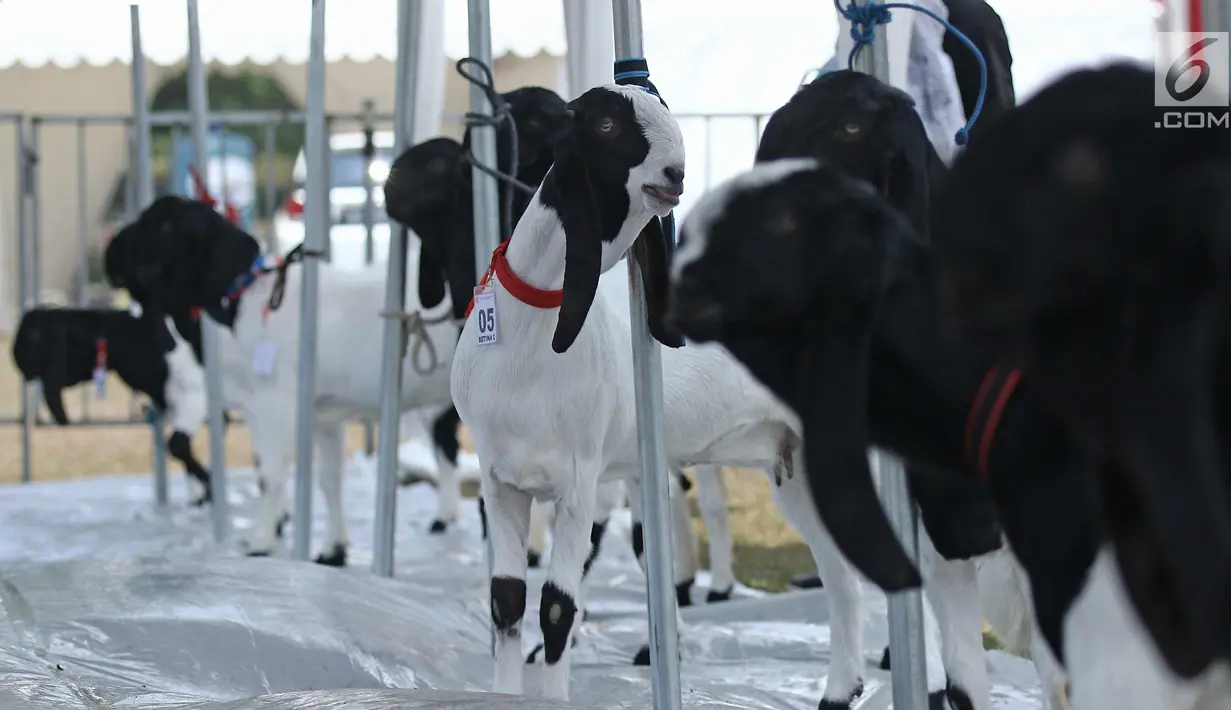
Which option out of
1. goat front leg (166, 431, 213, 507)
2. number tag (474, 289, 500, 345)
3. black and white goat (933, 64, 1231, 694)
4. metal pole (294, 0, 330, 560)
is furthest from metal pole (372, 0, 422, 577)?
black and white goat (933, 64, 1231, 694)

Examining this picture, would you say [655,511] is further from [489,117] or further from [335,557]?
[335,557]

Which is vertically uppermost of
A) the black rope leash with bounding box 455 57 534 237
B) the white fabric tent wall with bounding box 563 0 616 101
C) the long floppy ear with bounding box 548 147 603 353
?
the white fabric tent wall with bounding box 563 0 616 101

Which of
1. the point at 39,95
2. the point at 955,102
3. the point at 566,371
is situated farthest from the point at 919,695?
the point at 39,95

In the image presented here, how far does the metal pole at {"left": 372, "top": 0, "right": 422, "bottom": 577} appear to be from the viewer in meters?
3.98

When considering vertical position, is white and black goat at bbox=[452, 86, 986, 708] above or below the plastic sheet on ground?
above

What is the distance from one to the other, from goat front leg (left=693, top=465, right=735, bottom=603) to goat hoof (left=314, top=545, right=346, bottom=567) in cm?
143

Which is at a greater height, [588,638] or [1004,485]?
[1004,485]

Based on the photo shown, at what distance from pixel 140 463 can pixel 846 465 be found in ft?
30.1

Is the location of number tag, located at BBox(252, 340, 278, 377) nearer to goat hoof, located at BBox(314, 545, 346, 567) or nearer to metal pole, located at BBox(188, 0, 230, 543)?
metal pole, located at BBox(188, 0, 230, 543)

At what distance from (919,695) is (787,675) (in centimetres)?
126

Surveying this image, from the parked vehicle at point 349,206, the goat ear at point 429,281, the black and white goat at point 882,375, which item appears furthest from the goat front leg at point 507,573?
the parked vehicle at point 349,206

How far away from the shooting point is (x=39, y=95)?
15.0 metres

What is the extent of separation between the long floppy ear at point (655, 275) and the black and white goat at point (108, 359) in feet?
14.8

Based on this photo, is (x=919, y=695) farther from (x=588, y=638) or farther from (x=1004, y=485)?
(x=588, y=638)
